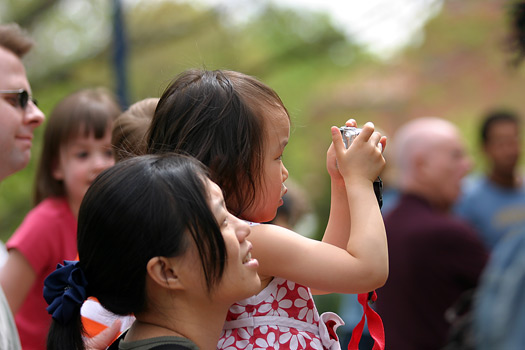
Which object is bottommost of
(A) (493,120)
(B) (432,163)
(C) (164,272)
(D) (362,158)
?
(A) (493,120)

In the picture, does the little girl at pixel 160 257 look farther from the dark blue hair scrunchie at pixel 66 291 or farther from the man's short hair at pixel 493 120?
the man's short hair at pixel 493 120

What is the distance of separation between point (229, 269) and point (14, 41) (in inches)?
59.5

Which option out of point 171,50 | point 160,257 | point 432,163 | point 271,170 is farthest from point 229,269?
point 171,50

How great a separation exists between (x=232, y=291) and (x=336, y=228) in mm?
467

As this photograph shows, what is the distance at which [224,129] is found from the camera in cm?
192

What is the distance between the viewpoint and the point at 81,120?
3244mm

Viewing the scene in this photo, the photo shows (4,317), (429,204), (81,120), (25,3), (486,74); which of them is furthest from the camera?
(486,74)

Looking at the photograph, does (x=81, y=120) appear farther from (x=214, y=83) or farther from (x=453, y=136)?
(x=453, y=136)

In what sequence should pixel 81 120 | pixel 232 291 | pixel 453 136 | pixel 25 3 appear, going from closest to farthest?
pixel 232 291
pixel 81 120
pixel 453 136
pixel 25 3

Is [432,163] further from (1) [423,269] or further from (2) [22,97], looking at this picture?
(2) [22,97]

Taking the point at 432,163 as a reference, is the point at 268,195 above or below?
above

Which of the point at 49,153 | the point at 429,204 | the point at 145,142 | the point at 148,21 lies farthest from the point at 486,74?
the point at 145,142

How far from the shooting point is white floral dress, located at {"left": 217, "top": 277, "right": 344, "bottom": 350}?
1.90m

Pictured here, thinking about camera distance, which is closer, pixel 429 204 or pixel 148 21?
pixel 429 204
